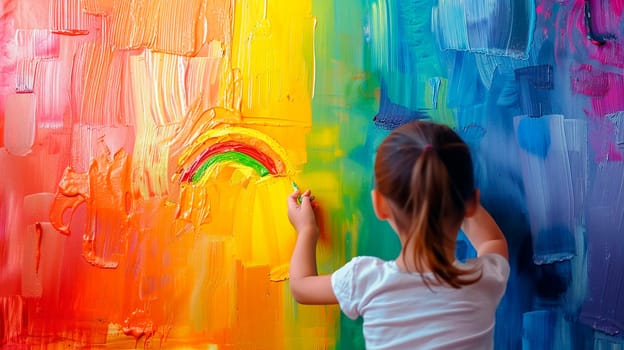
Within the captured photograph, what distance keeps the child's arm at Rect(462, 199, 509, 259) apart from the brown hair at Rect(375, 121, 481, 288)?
0.16 meters

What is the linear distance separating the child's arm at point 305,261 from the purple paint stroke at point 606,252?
0.46 meters

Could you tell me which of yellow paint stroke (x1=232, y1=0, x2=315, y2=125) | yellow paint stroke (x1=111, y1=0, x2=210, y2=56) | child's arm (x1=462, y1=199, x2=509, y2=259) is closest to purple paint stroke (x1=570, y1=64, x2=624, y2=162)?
child's arm (x1=462, y1=199, x2=509, y2=259)

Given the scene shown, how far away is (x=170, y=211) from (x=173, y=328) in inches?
8.1

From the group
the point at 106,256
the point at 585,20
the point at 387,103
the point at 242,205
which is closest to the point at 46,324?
the point at 106,256

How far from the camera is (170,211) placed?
3.46 feet

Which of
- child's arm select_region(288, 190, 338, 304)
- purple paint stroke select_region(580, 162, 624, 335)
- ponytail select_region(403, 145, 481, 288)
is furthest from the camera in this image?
purple paint stroke select_region(580, 162, 624, 335)

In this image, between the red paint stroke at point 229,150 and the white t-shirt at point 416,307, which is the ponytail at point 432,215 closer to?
the white t-shirt at point 416,307

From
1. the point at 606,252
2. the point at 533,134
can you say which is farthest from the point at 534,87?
the point at 606,252

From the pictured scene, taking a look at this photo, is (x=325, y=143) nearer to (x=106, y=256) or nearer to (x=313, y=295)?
(x=313, y=295)

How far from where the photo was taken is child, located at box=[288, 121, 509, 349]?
795mm

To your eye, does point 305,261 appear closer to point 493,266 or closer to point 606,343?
point 493,266

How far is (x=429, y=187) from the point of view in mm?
786

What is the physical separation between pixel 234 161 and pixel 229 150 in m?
0.02

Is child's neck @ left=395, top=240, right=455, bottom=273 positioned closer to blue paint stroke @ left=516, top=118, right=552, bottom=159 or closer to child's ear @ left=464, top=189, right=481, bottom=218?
child's ear @ left=464, top=189, right=481, bottom=218
